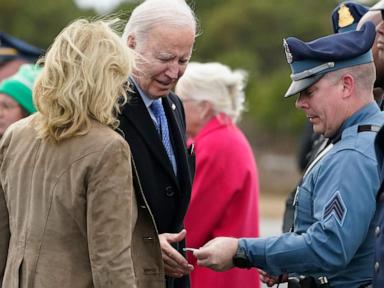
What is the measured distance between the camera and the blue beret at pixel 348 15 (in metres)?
5.34

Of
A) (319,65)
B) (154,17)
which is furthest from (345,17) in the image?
(154,17)

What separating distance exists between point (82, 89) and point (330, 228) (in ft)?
3.53

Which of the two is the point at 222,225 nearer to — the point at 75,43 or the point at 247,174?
the point at 247,174

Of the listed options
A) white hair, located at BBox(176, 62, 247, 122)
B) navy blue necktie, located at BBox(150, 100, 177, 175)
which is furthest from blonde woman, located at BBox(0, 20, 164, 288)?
white hair, located at BBox(176, 62, 247, 122)

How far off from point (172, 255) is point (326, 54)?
1.03 meters

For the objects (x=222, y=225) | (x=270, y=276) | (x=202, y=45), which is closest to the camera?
(x=270, y=276)

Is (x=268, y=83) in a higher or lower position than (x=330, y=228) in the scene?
lower

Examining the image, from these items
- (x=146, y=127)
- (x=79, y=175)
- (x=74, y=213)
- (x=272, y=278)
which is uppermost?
(x=146, y=127)

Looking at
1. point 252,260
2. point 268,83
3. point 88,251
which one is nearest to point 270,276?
point 252,260

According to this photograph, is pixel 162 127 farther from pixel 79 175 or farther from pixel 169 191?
pixel 79 175

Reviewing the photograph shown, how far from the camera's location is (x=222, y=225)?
602cm

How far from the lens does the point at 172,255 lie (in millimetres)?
4348

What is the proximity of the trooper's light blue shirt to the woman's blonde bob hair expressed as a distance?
0.84 meters

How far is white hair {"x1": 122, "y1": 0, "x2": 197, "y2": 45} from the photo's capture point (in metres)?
4.44
